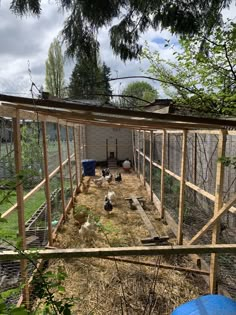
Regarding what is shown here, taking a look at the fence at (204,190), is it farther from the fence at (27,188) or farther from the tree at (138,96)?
the fence at (27,188)

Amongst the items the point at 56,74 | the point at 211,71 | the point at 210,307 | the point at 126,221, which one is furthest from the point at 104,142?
the point at 210,307

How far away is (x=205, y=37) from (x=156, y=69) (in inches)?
76.9

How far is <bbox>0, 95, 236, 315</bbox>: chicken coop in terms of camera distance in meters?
1.65

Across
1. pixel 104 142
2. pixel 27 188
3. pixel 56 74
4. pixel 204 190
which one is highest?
pixel 56 74

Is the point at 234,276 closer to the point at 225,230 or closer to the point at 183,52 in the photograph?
the point at 225,230

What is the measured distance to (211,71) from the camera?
→ 323 cm

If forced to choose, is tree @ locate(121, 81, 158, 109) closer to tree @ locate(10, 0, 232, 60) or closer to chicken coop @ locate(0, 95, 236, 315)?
chicken coop @ locate(0, 95, 236, 315)

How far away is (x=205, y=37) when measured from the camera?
9.08ft

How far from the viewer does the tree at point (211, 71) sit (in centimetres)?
277

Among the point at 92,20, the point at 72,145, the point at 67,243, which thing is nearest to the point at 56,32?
the point at 92,20

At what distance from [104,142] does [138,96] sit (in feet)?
26.6

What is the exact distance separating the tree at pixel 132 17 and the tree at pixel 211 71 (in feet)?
0.60

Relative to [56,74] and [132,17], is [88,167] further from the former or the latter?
[132,17]

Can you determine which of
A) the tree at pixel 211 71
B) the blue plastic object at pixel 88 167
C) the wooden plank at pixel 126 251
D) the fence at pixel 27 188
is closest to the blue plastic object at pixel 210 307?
the wooden plank at pixel 126 251
